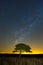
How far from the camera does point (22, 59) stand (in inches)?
637

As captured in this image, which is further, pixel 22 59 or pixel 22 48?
pixel 22 59

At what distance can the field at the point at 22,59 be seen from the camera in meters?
16.0

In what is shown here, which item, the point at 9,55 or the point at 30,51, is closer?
the point at 30,51

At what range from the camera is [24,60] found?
16141 mm

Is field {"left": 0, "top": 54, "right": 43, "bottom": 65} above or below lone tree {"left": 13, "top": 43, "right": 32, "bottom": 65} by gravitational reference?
below

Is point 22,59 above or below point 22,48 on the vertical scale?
below

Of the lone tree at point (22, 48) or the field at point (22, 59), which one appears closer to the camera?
the lone tree at point (22, 48)

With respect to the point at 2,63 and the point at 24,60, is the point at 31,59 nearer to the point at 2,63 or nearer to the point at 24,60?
the point at 24,60

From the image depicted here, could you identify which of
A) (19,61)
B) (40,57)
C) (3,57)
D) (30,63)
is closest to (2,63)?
(3,57)

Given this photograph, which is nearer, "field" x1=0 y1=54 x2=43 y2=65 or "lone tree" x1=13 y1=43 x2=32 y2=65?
"lone tree" x1=13 y1=43 x2=32 y2=65

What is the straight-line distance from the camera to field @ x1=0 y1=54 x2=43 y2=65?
16.0 metres

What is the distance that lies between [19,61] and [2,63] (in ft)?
6.02

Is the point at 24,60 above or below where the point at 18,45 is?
below

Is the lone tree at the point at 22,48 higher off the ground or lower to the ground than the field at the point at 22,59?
higher
